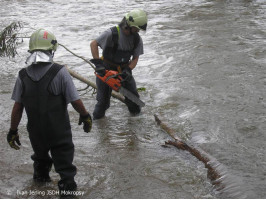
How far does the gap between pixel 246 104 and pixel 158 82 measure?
235cm

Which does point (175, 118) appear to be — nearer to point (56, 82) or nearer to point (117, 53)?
point (117, 53)

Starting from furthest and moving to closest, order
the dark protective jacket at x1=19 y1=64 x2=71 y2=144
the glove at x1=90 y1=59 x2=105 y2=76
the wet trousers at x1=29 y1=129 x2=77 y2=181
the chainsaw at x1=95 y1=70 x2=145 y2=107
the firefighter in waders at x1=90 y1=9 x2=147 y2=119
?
→ 1. the chainsaw at x1=95 y1=70 x2=145 y2=107
2. the glove at x1=90 y1=59 x2=105 y2=76
3. the firefighter in waders at x1=90 y1=9 x2=147 y2=119
4. the wet trousers at x1=29 y1=129 x2=77 y2=181
5. the dark protective jacket at x1=19 y1=64 x2=71 y2=144

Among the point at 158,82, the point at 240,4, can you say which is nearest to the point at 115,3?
the point at 240,4

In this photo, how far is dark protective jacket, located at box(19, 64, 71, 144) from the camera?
4.16 metres

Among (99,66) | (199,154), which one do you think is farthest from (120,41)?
(199,154)

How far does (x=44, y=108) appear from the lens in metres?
4.21

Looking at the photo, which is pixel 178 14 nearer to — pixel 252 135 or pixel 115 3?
pixel 115 3

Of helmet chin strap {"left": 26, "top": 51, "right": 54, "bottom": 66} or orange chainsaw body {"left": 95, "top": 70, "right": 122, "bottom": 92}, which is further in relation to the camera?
orange chainsaw body {"left": 95, "top": 70, "right": 122, "bottom": 92}

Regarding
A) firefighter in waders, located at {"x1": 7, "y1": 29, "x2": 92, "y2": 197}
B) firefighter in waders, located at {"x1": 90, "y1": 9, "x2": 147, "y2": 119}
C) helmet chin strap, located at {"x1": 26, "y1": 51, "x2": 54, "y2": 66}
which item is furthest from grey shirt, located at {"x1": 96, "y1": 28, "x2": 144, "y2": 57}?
helmet chin strap, located at {"x1": 26, "y1": 51, "x2": 54, "y2": 66}

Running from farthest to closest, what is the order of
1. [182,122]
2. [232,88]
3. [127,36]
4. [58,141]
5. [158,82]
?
[158,82] → [232,88] → [182,122] → [127,36] → [58,141]

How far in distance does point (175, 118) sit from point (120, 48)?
5.75 feet

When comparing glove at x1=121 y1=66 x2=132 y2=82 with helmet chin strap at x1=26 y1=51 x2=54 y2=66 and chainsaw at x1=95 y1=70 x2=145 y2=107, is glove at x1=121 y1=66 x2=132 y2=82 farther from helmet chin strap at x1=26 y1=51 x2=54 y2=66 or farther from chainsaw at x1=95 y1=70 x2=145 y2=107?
helmet chin strap at x1=26 y1=51 x2=54 y2=66


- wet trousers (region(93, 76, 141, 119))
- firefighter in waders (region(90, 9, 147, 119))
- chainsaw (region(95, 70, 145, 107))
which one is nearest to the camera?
firefighter in waders (region(90, 9, 147, 119))

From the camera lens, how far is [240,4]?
17.8m
